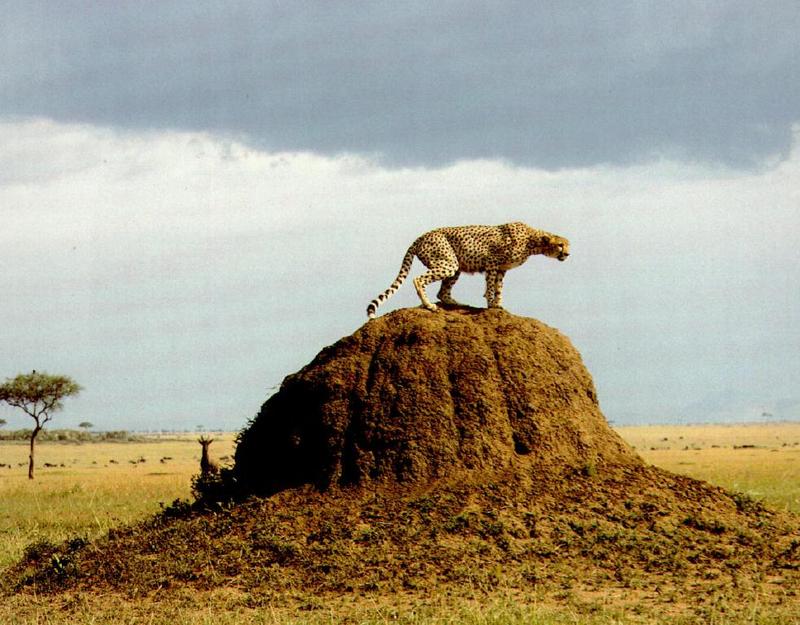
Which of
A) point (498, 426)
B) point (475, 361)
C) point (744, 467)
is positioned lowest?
point (744, 467)

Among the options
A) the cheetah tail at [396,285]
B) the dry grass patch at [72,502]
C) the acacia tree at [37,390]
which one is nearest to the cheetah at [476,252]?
the cheetah tail at [396,285]

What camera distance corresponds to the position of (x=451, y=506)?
10.9 meters

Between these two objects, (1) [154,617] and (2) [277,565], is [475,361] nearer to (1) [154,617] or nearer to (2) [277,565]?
(2) [277,565]

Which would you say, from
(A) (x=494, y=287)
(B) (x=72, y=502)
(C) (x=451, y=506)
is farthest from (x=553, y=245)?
(B) (x=72, y=502)

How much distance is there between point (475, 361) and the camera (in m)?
12.4

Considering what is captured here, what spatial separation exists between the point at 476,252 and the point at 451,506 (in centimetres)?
407

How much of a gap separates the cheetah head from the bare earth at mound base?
112 cm

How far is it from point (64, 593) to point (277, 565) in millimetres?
2469

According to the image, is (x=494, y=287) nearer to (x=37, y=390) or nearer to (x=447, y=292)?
(x=447, y=292)

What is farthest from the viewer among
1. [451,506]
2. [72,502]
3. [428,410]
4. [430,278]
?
[72,502]

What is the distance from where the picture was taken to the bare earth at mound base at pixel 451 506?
9.88 metres

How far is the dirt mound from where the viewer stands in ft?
38.6

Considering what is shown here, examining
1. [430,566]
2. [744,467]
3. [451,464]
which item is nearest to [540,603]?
[430,566]

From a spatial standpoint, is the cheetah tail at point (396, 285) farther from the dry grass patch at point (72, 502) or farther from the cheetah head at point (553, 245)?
the dry grass patch at point (72, 502)
